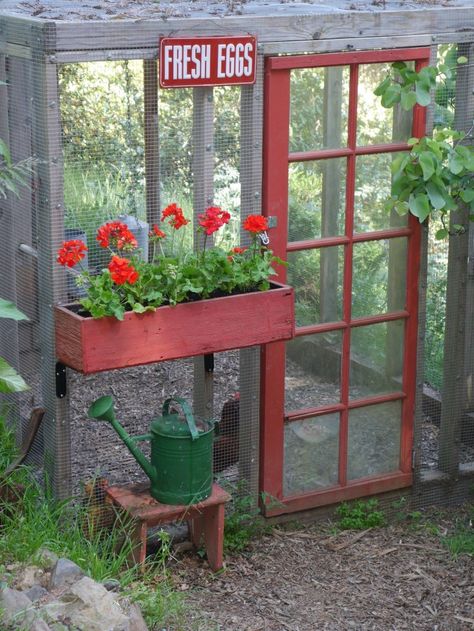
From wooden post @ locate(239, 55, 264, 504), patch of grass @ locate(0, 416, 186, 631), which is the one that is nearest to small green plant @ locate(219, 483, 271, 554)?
wooden post @ locate(239, 55, 264, 504)

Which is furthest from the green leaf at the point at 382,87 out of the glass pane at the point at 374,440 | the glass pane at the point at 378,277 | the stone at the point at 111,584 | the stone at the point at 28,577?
the stone at the point at 28,577

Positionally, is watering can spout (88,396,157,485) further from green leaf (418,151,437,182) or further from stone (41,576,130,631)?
green leaf (418,151,437,182)

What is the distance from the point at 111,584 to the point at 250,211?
1.67 metres

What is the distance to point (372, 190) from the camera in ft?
17.0

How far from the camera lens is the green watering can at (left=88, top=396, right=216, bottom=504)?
4.63 meters

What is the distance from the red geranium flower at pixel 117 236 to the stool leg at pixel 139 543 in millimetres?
1138

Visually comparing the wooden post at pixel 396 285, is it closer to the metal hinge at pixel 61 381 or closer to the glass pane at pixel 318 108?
the glass pane at pixel 318 108

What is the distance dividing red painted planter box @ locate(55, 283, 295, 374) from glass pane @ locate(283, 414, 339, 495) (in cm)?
74

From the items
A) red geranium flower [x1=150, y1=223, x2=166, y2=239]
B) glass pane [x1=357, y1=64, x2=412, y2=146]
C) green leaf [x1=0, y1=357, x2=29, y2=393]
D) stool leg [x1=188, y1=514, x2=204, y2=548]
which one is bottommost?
stool leg [x1=188, y1=514, x2=204, y2=548]

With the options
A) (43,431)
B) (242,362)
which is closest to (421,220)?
(242,362)

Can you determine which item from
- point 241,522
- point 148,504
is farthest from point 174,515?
point 241,522

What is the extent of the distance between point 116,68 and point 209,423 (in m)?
1.57

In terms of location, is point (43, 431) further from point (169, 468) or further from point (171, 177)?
point (171, 177)

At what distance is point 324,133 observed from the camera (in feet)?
16.4
